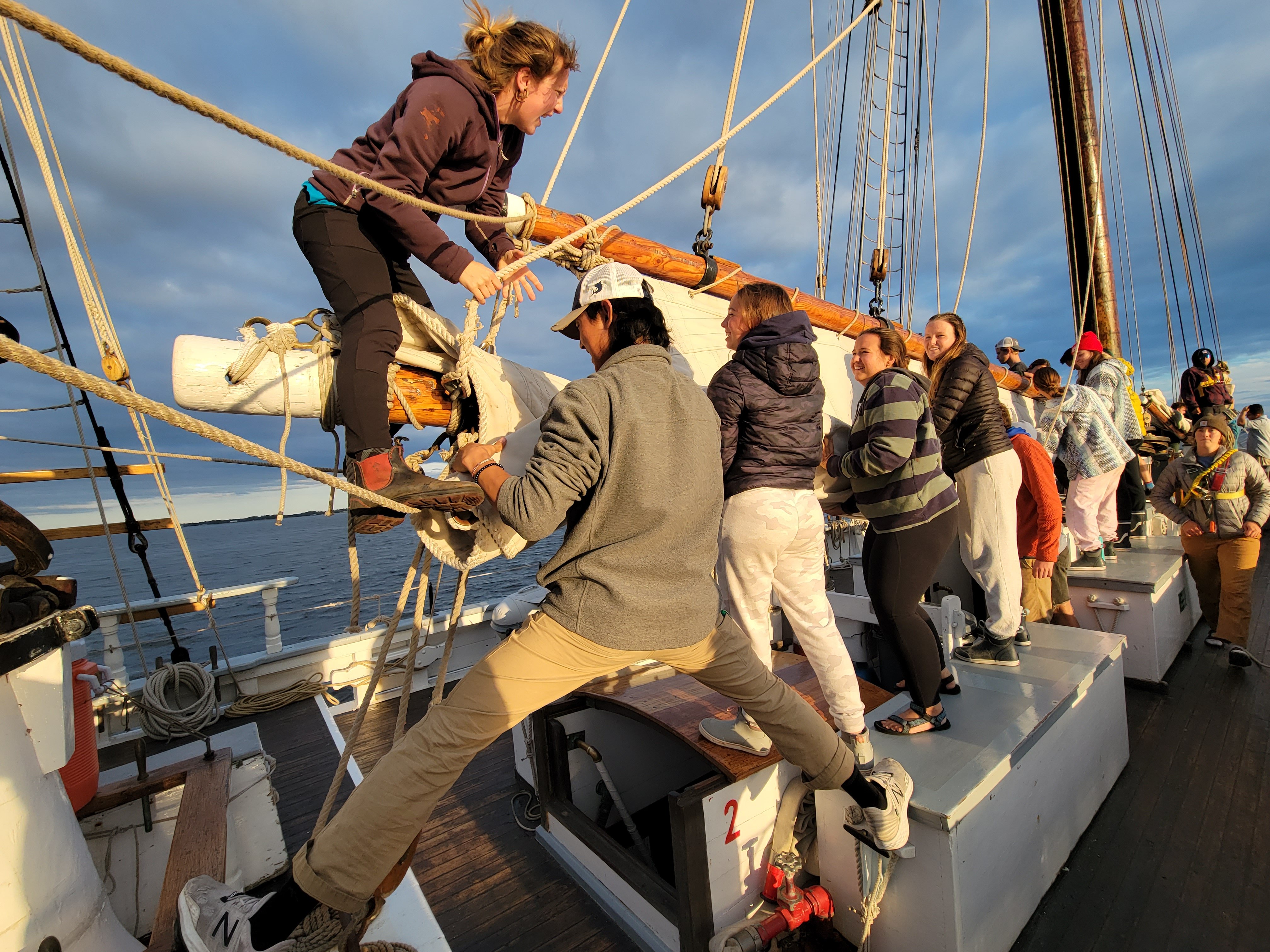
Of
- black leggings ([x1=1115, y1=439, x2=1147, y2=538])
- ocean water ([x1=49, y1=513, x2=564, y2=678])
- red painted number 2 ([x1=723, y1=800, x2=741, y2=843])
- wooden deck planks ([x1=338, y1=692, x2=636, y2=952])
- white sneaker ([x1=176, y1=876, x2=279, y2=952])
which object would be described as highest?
black leggings ([x1=1115, y1=439, x2=1147, y2=538])

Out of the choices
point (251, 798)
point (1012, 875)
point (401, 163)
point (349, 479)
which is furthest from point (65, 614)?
point (1012, 875)

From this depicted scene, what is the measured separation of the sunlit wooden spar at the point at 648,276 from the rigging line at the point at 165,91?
55 cm

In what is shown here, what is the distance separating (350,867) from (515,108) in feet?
6.29

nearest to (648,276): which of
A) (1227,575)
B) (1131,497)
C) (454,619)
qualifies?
(454,619)

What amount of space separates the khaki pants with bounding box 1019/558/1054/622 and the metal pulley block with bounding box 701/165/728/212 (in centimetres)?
295

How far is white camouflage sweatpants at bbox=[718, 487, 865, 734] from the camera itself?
1835 millimetres

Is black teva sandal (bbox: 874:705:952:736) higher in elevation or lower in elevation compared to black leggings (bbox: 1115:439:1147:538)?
lower

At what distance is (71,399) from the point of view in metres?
3.19

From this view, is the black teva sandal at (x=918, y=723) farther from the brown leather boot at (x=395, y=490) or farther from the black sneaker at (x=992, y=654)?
the brown leather boot at (x=395, y=490)

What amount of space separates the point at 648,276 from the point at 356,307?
1856 mm

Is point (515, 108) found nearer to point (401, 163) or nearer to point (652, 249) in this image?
point (401, 163)

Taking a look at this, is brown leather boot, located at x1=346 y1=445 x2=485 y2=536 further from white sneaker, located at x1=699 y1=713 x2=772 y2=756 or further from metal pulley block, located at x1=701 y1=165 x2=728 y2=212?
metal pulley block, located at x1=701 y1=165 x2=728 y2=212

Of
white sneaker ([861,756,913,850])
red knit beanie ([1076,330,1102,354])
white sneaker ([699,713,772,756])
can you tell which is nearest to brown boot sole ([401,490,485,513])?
white sneaker ([699,713,772,756])

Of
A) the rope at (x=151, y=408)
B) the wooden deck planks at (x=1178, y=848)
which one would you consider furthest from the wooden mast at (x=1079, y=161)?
the rope at (x=151, y=408)
